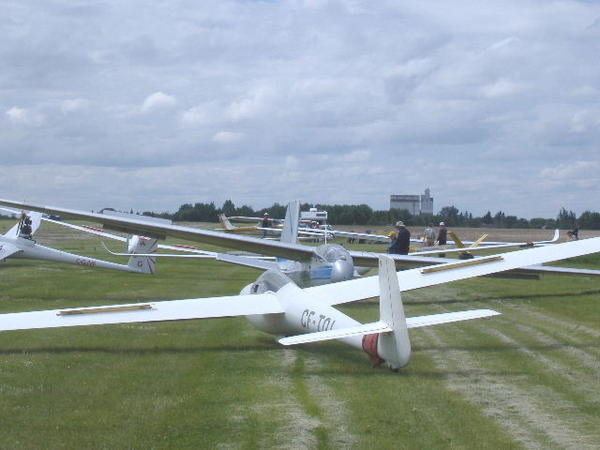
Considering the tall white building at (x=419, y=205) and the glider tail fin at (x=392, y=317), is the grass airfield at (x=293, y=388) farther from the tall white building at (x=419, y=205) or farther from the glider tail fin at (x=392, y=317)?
the tall white building at (x=419, y=205)

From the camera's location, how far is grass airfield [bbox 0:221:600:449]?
6559mm

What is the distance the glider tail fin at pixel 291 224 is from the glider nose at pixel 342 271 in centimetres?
269

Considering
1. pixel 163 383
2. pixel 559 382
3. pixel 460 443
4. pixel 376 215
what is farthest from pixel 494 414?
pixel 376 215

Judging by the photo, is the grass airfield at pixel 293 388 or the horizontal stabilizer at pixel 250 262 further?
the horizontal stabilizer at pixel 250 262

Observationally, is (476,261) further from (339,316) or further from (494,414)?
(494,414)

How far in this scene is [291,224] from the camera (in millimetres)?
18906

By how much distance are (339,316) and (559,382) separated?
8.75ft

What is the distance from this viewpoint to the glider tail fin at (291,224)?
18672 mm

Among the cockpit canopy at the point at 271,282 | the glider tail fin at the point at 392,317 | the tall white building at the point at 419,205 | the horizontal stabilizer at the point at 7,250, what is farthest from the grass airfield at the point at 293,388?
the tall white building at the point at 419,205

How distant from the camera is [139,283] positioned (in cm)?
2173

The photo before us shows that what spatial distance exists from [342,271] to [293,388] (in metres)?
7.62

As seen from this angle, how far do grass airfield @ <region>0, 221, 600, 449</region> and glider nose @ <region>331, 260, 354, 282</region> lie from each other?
1.25m

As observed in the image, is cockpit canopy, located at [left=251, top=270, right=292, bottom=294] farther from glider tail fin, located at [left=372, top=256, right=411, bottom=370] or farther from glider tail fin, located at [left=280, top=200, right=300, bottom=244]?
glider tail fin, located at [left=280, top=200, right=300, bottom=244]

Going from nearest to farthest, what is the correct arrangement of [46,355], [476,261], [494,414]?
[494,414]
[46,355]
[476,261]
